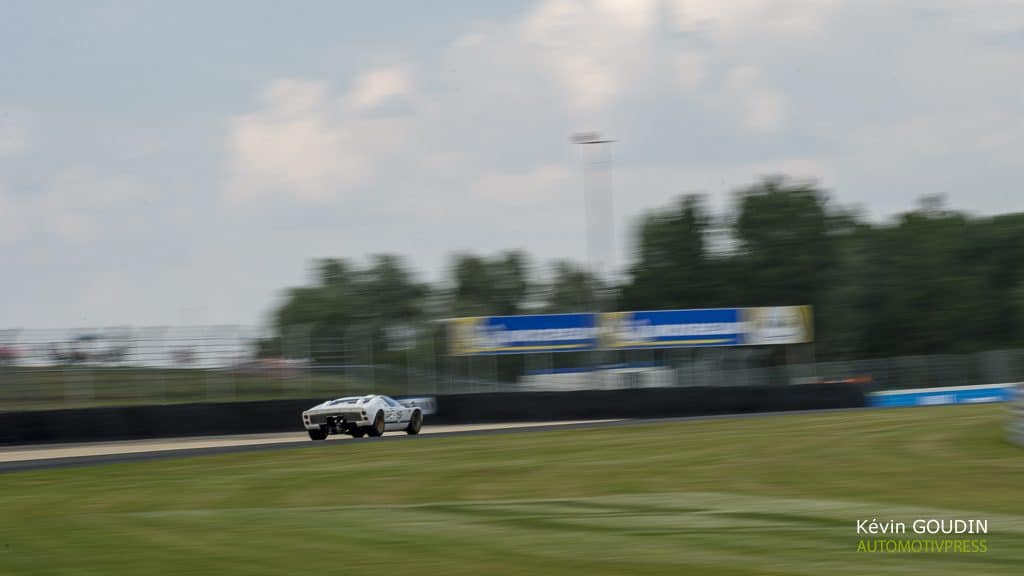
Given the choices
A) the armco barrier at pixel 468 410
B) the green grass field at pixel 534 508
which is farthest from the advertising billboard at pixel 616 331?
the green grass field at pixel 534 508

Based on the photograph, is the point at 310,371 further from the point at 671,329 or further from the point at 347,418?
the point at 671,329

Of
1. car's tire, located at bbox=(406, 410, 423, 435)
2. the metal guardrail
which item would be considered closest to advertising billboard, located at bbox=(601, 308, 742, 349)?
car's tire, located at bbox=(406, 410, 423, 435)

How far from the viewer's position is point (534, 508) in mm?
10242

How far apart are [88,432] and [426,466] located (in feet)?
42.4

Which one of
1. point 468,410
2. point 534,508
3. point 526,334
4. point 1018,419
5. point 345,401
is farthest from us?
point 526,334

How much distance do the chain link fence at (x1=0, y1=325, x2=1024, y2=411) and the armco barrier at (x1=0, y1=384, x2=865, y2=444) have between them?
70cm

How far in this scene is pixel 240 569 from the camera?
24.0 ft

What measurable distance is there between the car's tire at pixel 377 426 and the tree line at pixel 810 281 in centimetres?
4713

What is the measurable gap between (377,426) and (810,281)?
189 ft

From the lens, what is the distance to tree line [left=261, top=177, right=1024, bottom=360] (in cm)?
7550

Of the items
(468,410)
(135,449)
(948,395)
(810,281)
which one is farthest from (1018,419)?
(810,281)

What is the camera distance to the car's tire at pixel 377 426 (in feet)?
75.7

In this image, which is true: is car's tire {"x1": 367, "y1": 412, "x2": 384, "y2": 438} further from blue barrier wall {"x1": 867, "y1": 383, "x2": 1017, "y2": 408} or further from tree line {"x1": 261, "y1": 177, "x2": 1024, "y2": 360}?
tree line {"x1": 261, "y1": 177, "x2": 1024, "y2": 360}

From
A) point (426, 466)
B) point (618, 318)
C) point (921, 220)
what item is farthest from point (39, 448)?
point (921, 220)
